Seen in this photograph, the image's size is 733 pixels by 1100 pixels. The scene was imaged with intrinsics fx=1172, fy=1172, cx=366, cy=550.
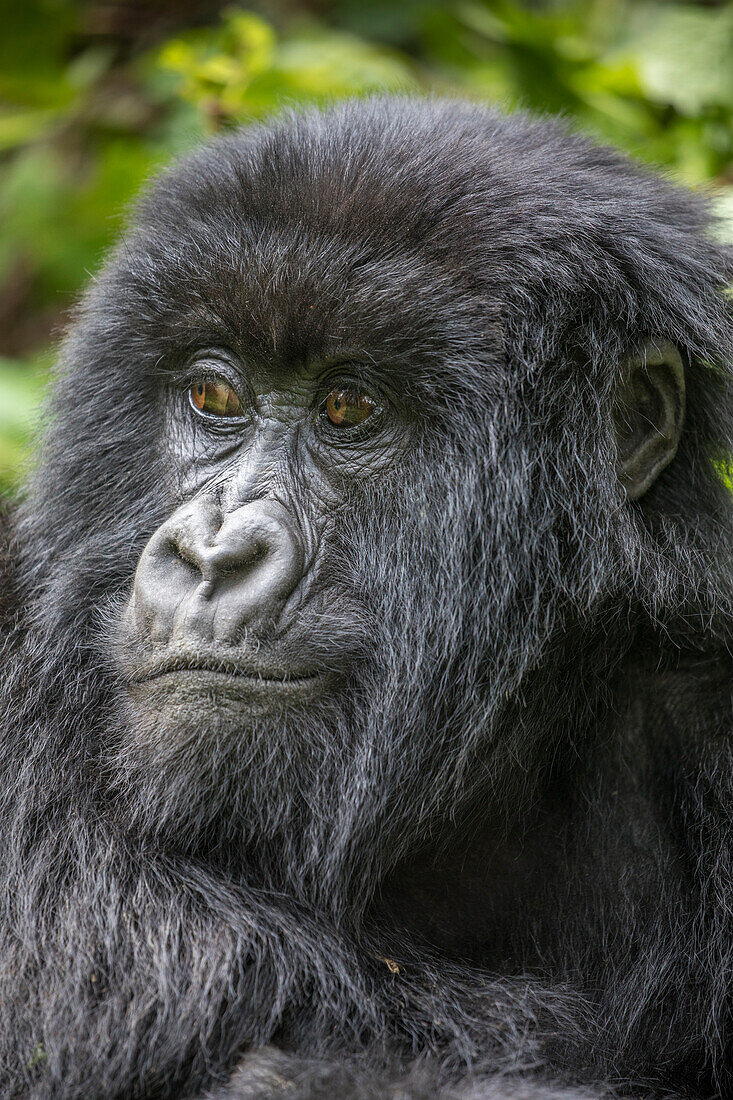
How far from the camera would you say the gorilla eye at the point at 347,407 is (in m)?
2.56

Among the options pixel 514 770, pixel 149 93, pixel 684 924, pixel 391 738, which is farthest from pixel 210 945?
pixel 149 93

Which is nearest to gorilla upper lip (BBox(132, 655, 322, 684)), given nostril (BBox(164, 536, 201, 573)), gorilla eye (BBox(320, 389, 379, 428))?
nostril (BBox(164, 536, 201, 573))

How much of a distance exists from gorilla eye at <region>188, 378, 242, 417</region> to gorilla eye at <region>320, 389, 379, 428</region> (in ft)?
0.72

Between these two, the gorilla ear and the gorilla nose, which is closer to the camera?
the gorilla nose

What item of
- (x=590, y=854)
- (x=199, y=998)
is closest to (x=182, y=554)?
(x=199, y=998)

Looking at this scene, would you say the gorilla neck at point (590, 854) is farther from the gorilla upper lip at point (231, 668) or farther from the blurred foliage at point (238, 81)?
the blurred foliage at point (238, 81)

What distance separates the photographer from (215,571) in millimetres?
2340

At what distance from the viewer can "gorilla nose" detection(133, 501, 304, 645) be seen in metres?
2.33

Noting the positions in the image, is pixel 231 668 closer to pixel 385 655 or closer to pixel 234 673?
pixel 234 673

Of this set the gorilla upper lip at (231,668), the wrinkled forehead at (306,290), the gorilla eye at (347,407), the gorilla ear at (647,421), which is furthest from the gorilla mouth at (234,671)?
the gorilla ear at (647,421)

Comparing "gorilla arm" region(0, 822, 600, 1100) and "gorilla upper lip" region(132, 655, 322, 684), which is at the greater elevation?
"gorilla upper lip" region(132, 655, 322, 684)

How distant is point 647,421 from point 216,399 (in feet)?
3.21

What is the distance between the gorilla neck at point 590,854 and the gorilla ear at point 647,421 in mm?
460

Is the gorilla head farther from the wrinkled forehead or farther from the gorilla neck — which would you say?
the gorilla neck
